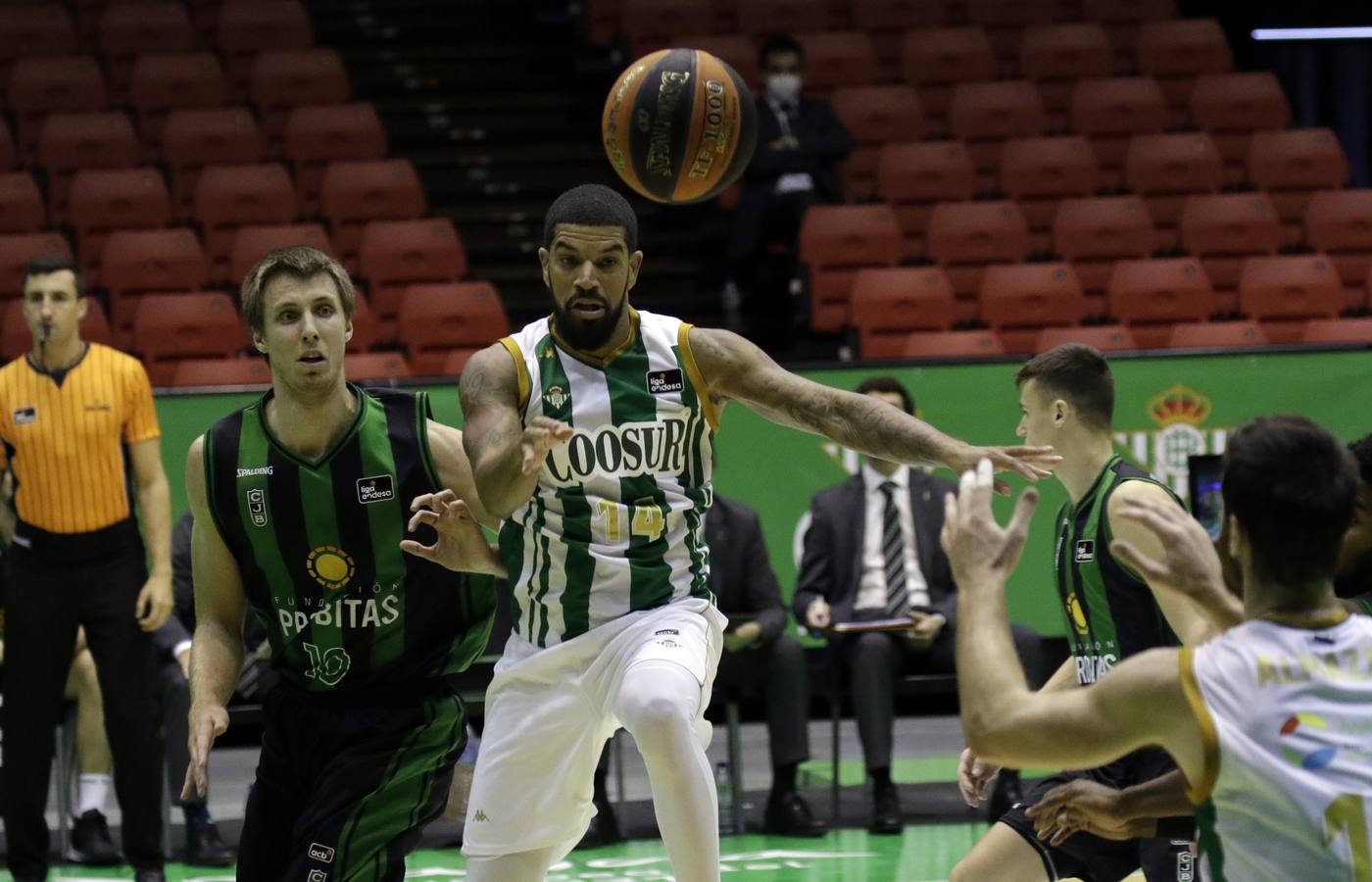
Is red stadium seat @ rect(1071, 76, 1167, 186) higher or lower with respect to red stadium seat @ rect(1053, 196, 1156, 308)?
higher

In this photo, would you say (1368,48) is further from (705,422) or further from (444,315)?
Result: (705,422)

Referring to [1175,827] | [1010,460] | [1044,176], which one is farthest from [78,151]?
[1175,827]

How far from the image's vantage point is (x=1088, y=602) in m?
4.60

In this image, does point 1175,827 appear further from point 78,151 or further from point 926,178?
point 78,151

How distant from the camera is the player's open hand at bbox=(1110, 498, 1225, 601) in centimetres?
282

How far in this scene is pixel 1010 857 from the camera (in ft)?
15.0

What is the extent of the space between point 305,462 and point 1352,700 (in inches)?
94.8

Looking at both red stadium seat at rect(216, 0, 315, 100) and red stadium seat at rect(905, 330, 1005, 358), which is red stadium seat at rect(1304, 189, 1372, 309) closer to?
red stadium seat at rect(905, 330, 1005, 358)

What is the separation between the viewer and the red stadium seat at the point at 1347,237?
11.8 metres

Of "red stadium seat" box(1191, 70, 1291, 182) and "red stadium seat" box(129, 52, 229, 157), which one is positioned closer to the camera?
"red stadium seat" box(129, 52, 229, 157)

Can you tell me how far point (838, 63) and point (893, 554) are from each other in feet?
20.5

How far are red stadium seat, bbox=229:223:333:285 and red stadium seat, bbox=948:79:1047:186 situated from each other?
15.6ft

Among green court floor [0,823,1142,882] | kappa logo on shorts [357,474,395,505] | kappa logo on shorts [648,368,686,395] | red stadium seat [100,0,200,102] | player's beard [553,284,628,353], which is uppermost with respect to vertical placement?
red stadium seat [100,0,200,102]

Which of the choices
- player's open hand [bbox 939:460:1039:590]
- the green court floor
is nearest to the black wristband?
player's open hand [bbox 939:460:1039:590]
